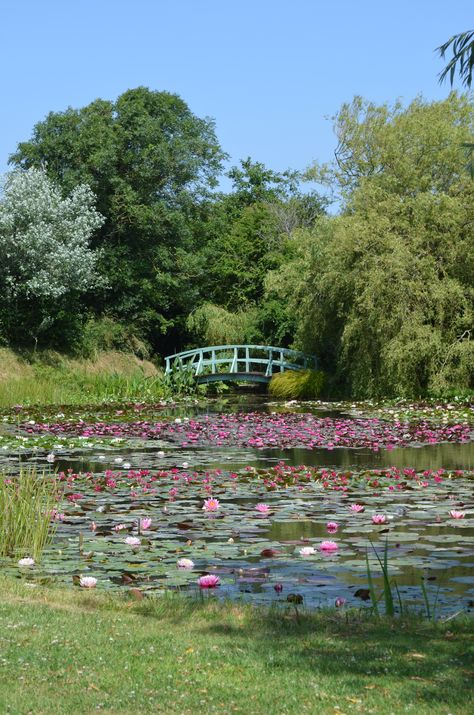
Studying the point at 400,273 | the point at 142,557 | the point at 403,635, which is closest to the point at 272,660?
the point at 403,635

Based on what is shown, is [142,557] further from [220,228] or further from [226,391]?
[220,228]

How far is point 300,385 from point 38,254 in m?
9.29

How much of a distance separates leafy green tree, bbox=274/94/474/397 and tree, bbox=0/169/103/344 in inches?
286

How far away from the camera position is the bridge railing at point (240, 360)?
3425cm

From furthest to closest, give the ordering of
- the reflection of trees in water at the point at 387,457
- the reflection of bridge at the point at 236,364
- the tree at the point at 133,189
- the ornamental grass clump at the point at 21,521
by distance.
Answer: the tree at the point at 133,189
the reflection of bridge at the point at 236,364
the reflection of trees in water at the point at 387,457
the ornamental grass clump at the point at 21,521

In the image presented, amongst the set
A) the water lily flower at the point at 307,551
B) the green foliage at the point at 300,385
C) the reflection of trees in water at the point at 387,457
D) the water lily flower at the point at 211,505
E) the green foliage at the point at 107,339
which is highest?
the green foliage at the point at 107,339

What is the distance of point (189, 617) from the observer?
5.45 metres

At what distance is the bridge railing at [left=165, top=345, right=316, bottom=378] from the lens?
3425 cm

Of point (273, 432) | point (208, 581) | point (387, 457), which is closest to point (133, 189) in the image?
point (273, 432)

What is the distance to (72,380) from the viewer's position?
29.1 meters

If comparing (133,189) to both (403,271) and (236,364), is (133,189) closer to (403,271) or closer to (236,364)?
(236,364)

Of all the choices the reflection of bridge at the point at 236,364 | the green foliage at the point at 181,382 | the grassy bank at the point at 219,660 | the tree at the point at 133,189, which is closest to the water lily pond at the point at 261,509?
the grassy bank at the point at 219,660

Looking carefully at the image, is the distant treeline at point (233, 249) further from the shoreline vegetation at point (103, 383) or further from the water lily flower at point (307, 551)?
the water lily flower at point (307, 551)

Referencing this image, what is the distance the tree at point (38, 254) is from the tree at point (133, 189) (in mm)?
2518
